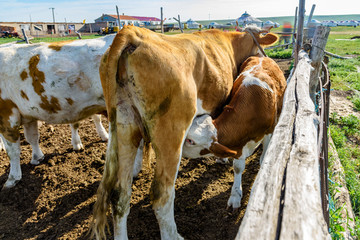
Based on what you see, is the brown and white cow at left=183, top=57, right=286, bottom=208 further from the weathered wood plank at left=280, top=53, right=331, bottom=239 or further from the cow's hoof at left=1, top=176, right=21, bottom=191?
the cow's hoof at left=1, top=176, right=21, bottom=191

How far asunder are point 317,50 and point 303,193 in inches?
123

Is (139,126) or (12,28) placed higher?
(12,28)

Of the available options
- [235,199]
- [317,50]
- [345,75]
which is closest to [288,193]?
[235,199]

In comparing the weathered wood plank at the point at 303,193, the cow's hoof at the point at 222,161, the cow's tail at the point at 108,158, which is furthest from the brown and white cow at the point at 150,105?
the cow's hoof at the point at 222,161

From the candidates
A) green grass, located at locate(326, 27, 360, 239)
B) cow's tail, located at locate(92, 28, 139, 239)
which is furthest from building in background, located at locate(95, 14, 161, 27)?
cow's tail, located at locate(92, 28, 139, 239)

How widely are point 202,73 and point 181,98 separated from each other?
1.71ft

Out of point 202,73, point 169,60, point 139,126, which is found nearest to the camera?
point 169,60

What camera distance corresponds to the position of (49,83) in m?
3.45

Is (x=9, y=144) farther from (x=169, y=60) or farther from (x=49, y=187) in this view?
(x=169, y=60)

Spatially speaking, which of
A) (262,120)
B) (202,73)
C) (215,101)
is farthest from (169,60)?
(262,120)

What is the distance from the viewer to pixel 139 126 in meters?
2.36

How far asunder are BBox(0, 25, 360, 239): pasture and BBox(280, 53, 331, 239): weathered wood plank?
165cm

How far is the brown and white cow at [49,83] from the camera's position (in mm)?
3463

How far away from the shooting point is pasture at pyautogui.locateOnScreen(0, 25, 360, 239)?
Result: 2.91 m
